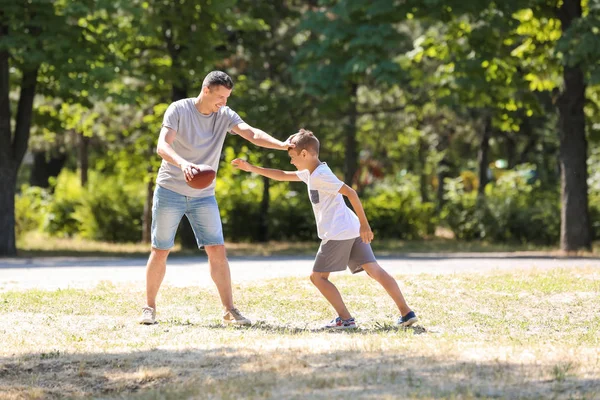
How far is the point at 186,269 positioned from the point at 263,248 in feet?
29.0

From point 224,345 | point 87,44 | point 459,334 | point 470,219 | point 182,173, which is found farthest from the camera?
point 470,219

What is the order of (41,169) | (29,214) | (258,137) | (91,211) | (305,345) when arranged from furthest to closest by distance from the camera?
1. (41,169)
2. (29,214)
3. (91,211)
4. (258,137)
5. (305,345)

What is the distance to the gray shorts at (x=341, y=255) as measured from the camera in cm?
802

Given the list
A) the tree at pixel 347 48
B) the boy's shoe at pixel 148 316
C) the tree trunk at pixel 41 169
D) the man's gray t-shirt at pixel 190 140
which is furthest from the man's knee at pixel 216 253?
the tree trunk at pixel 41 169

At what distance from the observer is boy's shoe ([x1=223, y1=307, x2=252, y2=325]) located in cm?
834

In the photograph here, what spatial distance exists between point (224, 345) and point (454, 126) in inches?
972

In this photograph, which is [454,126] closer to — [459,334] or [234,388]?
[459,334]

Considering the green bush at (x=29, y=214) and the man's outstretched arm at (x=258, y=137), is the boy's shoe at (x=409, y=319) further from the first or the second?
the green bush at (x=29, y=214)

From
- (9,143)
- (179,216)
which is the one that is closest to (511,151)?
(9,143)

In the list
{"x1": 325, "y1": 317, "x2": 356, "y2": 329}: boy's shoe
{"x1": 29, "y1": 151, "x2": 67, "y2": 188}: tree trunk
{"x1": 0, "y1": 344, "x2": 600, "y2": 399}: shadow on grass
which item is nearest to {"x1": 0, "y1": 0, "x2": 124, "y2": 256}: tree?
{"x1": 325, "y1": 317, "x2": 356, "y2": 329}: boy's shoe

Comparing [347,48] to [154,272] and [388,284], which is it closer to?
[154,272]

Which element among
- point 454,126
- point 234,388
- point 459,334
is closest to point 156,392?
point 234,388

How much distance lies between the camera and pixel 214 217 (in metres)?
8.45

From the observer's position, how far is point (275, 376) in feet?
19.3
